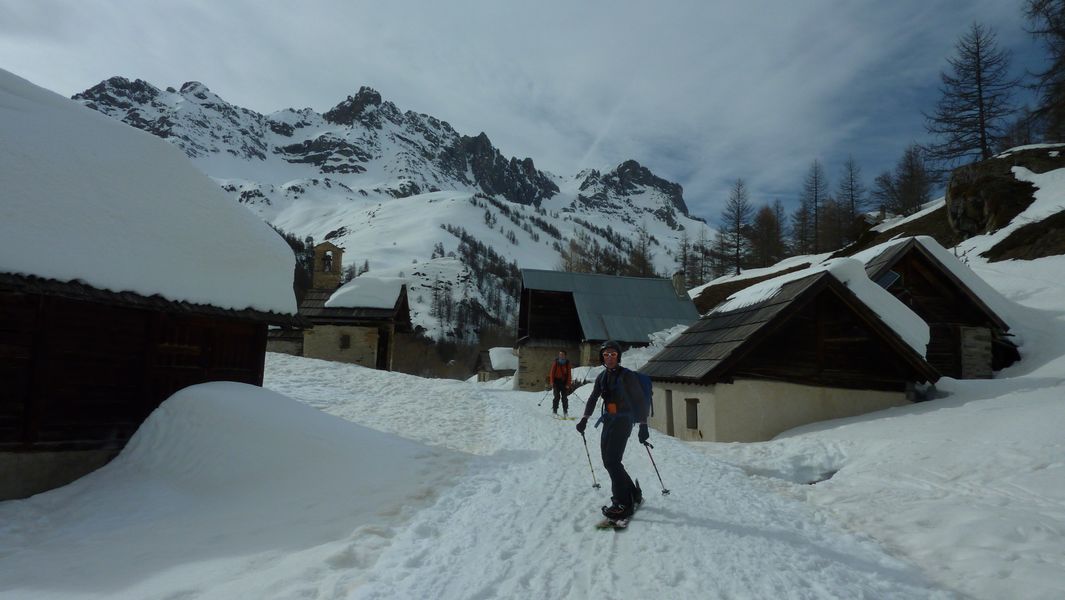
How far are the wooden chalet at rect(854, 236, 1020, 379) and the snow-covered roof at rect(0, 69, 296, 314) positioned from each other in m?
18.9

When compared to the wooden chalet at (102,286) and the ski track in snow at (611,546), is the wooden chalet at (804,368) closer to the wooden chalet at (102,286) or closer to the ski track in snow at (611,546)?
the ski track in snow at (611,546)

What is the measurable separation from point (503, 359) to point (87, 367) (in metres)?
43.1

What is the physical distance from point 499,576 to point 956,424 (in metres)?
9.34

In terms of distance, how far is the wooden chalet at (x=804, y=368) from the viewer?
42.2 ft

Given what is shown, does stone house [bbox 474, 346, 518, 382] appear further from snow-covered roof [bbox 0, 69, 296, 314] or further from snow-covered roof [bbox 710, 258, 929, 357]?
snow-covered roof [bbox 0, 69, 296, 314]

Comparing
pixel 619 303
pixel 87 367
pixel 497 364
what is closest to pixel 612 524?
pixel 87 367

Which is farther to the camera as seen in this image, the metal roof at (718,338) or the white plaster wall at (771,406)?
the metal roof at (718,338)

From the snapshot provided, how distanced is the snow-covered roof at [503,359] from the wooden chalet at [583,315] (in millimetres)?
15624

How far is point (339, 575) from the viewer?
4.37m

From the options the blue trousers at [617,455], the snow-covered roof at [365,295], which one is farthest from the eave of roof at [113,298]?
the snow-covered roof at [365,295]

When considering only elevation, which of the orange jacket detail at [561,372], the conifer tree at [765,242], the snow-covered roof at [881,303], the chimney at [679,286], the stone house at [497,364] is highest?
the conifer tree at [765,242]

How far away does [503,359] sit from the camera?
1997 inches

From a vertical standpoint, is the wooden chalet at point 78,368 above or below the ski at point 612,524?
above

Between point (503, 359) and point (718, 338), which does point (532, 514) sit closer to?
point (718, 338)
